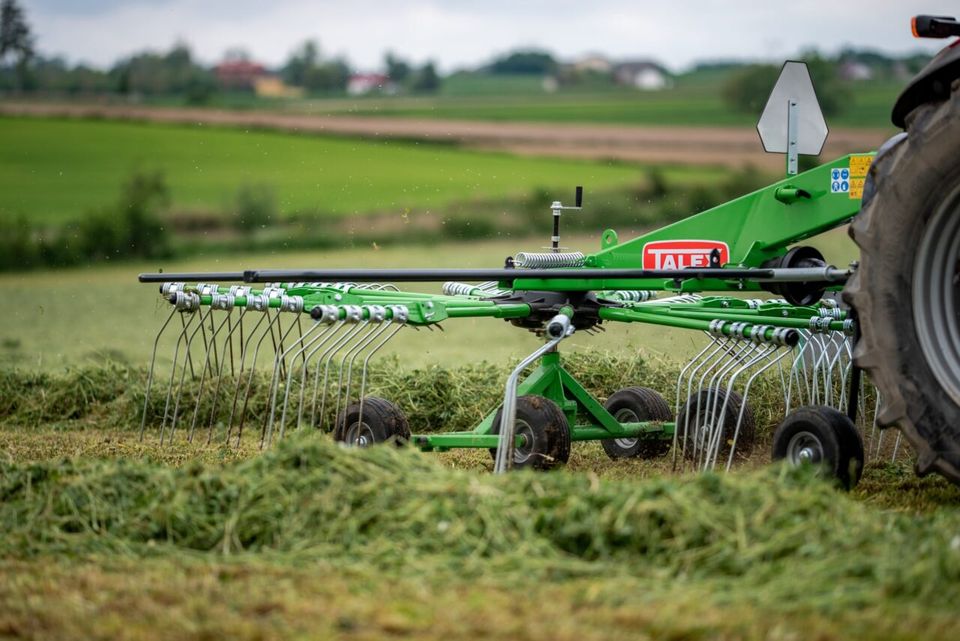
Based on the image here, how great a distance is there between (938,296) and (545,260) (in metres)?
2.27

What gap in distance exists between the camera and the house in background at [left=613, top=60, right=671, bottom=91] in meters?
43.1

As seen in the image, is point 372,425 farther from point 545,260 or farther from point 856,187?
point 856,187

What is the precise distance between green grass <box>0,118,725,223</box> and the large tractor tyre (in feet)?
42.8

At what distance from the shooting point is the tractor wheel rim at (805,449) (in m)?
5.68

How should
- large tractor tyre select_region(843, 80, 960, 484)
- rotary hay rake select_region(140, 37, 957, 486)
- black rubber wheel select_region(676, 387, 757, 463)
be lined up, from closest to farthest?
large tractor tyre select_region(843, 80, 960, 484), rotary hay rake select_region(140, 37, 957, 486), black rubber wheel select_region(676, 387, 757, 463)

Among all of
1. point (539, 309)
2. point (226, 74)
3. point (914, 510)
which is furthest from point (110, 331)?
point (226, 74)

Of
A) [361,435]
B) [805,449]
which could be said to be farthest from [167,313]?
[805,449]

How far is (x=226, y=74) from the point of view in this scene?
34875 millimetres

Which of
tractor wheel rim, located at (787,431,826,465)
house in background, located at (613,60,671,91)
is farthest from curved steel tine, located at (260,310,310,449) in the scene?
house in background, located at (613,60,671,91)

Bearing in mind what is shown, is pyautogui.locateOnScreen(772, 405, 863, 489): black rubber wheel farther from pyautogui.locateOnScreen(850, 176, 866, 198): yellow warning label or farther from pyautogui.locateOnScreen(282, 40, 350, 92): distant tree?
pyautogui.locateOnScreen(282, 40, 350, 92): distant tree

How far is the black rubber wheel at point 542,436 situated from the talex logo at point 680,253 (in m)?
1.15

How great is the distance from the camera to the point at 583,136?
30.5 m

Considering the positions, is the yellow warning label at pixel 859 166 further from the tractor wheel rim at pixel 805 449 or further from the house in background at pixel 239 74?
the house in background at pixel 239 74

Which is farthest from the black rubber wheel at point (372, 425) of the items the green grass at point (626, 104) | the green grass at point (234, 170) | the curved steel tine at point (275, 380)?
the green grass at point (626, 104)
